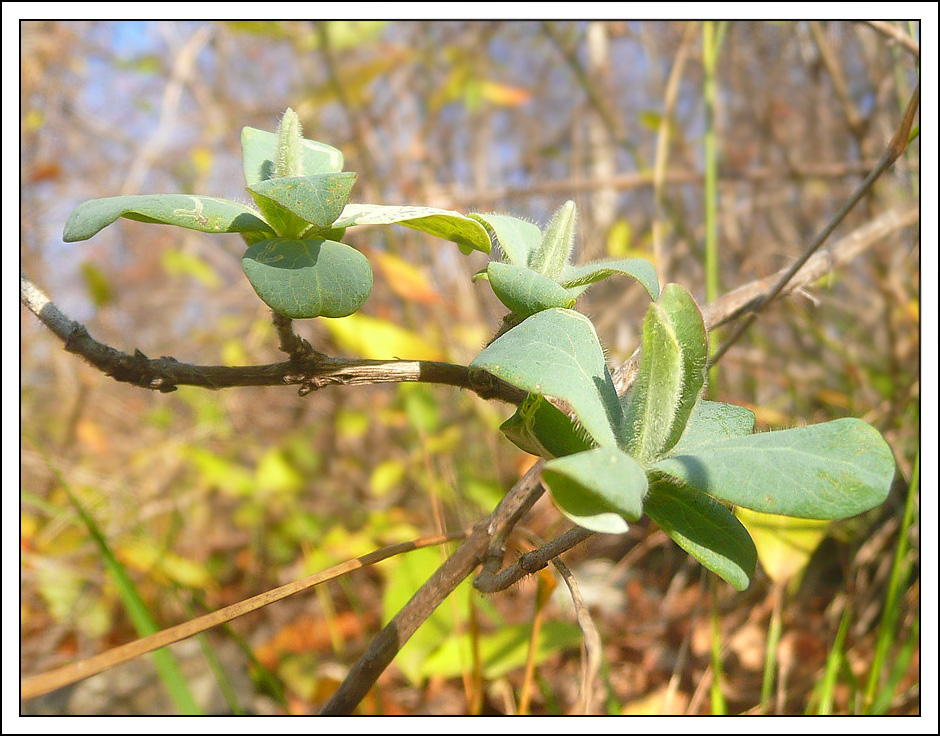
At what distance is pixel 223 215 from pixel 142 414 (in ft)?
5.15

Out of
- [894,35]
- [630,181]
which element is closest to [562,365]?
[894,35]

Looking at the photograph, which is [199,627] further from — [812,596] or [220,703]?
[812,596]

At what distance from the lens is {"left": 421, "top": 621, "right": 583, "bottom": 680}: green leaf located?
0.94 m

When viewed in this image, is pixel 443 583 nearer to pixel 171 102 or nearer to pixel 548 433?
pixel 548 433

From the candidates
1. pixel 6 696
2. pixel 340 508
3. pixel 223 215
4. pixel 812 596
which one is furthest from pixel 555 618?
pixel 223 215

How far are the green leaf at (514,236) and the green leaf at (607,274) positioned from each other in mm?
31

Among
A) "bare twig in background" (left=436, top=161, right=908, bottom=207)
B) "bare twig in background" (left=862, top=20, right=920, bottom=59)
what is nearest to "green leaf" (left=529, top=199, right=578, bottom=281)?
"bare twig in background" (left=862, top=20, right=920, bottom=59)

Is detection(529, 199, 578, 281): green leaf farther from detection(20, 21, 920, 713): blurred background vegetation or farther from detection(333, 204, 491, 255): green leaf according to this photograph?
detection(20, 21, 920, 713): blurred background vegetation

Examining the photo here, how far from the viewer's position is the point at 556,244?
0.43 m

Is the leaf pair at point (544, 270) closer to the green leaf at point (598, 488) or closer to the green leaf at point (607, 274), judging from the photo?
the green leaf at point (607, 274)

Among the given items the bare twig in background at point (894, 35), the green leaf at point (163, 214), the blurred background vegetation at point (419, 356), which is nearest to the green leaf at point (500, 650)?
the blurred background vegetation at point (419, 356)

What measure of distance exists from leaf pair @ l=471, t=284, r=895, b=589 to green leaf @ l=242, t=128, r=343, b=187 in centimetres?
20

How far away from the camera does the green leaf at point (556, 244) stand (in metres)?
0.43

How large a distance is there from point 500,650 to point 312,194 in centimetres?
83
